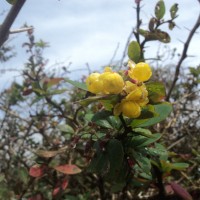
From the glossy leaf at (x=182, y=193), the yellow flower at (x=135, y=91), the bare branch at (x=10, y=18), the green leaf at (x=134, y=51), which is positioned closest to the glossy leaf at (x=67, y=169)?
the glossy leaf at (x=182, y=193)

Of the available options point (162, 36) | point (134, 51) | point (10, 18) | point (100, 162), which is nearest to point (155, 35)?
point (162, 36)

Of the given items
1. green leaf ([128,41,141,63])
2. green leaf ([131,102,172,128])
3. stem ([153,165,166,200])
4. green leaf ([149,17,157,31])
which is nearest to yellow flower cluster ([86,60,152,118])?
green leaf ([131,102,172,128])

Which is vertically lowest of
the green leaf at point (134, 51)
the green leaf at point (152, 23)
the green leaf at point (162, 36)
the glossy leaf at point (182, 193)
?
the glossy leaf at point (182, 193)

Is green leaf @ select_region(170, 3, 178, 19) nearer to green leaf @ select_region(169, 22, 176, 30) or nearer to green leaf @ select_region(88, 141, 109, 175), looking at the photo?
green leaf @ select_region(169, 22, 176, 30)

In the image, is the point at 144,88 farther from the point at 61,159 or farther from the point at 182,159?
the point at 61,159

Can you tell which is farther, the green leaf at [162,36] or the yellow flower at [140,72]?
the green leaf at [162,36]

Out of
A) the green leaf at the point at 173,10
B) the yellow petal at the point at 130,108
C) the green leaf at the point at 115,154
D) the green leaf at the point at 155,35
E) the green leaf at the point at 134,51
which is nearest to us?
the yellow petal at the point at 130,108

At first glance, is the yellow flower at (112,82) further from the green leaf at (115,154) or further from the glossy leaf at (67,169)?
the glossy leaf at (67,169)
